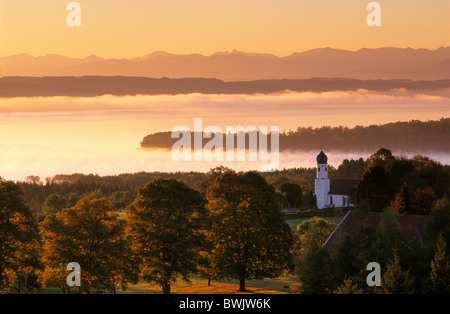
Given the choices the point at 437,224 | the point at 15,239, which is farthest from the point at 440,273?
the point at 15,239

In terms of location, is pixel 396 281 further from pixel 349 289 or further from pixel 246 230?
pixel 246 230

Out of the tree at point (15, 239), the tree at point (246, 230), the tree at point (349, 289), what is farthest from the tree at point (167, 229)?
the tree at point (349, 289)

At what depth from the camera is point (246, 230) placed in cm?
7919

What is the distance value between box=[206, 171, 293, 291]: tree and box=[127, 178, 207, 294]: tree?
4.49m

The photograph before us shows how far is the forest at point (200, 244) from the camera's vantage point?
59844 mm

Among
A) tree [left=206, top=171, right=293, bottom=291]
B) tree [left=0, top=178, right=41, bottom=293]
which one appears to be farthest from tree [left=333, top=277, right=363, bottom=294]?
tree [left=0, top=178, right=41, bottom=293]

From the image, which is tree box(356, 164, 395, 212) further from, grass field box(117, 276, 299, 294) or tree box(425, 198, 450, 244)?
tree box(425, 198, 450, 244)

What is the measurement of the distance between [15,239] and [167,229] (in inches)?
671

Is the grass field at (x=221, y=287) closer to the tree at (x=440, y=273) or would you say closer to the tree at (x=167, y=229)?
the tree at (x=167, y=229)
